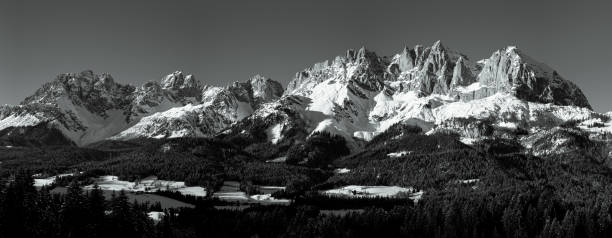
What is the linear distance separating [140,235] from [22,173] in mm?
38276

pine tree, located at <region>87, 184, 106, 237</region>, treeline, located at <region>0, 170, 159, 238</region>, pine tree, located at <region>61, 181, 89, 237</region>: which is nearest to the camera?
treeline, located at <region>0, 170, 159, 238</region>

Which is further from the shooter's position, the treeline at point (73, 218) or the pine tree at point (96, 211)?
the pine tree at point (96, 211)

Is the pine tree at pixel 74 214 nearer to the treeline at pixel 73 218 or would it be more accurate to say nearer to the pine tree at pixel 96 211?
the treeline at pixel 73 218

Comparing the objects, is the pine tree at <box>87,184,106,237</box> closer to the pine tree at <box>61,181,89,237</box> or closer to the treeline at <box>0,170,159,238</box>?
the treeline at <box>0,170,159,238</box>

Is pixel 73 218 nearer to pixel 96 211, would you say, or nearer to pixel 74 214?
pixel 74 214

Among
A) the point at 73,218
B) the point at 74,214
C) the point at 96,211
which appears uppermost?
the point at 96,211

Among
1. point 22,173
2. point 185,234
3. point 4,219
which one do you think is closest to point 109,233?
point 4,219

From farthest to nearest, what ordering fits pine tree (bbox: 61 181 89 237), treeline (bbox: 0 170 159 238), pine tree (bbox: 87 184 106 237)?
pine tree (bbox: 61 181 89 237) → pine tree (bbox: 87 184 106 237) → treeline (bbox: 0 170 159 238)

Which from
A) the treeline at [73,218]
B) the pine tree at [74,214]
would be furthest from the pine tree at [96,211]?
the pine tree at [74,214]

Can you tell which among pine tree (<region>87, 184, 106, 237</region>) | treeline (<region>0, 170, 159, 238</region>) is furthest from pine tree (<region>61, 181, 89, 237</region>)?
pine tree (<region>87, 184, 106, 237</region>)

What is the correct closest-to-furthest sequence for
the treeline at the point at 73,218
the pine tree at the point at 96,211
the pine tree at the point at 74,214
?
the treeline at the point at 73,218, the pine tree at the point at 96,211, the pine tree at the point at 74,214

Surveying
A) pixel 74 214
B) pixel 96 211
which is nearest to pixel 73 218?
pixel 74 214

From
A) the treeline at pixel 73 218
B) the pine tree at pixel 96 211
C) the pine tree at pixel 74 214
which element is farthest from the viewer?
the pine tree at pixel 74 214

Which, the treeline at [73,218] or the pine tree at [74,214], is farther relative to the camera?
the pine tree at [74,214]
